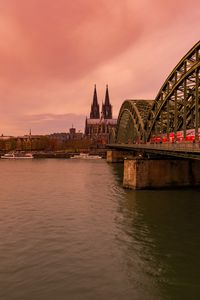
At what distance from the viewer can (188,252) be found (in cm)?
2017

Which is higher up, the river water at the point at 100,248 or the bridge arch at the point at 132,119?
the bridge arch at the point at 132,119

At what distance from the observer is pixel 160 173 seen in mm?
43719

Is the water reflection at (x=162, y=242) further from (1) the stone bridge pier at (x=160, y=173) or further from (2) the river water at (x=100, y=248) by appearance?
(1) the stone bridge pier at (x=160, y=173)

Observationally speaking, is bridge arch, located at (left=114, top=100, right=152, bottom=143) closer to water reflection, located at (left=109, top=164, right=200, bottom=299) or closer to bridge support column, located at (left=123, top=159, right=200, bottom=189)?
bridge support column, located at (left=123, top=159, right=200, bottom=189)

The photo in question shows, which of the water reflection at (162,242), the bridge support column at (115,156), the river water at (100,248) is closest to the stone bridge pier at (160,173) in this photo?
the water reflection at (162,242)

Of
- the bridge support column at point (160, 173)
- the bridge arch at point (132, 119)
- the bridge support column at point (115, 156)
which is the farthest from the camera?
the bridge support column at point (115, 156)

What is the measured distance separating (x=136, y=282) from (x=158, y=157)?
101 feet

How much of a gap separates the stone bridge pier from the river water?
207 inches

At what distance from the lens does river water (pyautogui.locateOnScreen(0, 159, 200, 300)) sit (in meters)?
15.3

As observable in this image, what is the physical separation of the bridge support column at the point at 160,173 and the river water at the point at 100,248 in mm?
5249

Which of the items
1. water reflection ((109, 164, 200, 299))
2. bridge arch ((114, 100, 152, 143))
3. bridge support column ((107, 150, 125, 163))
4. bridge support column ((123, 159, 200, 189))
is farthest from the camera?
bridge support column ((107, 150, 125, 163))

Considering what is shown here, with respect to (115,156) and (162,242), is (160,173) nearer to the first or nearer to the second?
(162,242)

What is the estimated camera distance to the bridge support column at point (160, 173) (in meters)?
43.2

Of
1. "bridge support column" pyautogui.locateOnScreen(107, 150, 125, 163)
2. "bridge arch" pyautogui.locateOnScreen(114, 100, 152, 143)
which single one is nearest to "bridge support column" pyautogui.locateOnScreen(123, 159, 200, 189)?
"bridge arch" pyautogui.locateOnScreen(114, 100, 152, 143)
